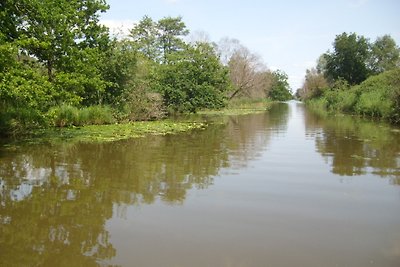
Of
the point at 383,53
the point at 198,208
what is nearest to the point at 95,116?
the point at 198,208

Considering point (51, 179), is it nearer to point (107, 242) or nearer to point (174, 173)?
point (174, 173)

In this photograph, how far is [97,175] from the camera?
9367mm

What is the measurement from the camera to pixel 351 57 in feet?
168

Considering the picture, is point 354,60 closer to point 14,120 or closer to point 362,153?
point 362,153

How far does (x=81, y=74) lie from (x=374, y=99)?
81.8ft

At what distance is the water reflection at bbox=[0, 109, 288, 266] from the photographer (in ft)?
16.9

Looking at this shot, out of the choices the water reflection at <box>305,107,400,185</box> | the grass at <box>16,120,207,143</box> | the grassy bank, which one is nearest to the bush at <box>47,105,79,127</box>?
the grass at <box>16,120,207,143</box>

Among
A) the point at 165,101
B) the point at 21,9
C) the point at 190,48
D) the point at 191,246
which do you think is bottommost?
the point at 191,246

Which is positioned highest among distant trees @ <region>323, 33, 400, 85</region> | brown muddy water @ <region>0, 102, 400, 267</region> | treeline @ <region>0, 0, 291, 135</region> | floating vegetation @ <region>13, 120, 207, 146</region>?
distant trees @ <region>323, 33, 400, 85</region>

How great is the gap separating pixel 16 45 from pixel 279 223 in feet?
35.3

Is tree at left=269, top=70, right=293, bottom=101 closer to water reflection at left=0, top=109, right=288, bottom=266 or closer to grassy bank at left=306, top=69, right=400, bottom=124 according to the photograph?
grassy bank at left=306, top=69, right=400, bottom=124

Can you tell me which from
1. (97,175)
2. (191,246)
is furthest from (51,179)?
(191,246)

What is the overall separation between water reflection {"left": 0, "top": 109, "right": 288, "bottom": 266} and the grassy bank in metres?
14.8

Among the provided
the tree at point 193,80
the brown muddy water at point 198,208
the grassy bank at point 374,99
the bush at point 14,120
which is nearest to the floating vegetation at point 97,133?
the bush at point 14,120
